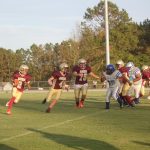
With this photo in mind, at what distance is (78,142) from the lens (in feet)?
33.7

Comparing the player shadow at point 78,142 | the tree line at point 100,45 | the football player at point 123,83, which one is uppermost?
the tree line at point 100,45

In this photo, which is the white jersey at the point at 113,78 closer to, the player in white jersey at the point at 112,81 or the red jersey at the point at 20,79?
the player in white jersey at the point at 112,81

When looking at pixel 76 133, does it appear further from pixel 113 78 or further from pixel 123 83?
pixel 123 83

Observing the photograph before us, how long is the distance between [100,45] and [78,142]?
2664 inches

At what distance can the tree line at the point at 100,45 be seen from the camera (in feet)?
251

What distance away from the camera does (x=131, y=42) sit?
3268 inches

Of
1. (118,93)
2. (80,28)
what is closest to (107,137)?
(118,93)

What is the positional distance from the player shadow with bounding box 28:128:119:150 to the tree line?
61.6 m

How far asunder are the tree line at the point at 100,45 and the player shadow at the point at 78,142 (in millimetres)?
61648

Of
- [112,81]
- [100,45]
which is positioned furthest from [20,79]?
[100,45]

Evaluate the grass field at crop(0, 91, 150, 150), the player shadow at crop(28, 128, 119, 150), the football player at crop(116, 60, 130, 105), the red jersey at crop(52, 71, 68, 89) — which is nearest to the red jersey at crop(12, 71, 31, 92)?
the red jersey at crop(52, 71, 68, 89)

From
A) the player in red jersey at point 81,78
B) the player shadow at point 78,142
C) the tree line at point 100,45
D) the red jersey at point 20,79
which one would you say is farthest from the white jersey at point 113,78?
the tree line at point 100,45

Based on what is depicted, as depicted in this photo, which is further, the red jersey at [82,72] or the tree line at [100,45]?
the tree line at [100,45]

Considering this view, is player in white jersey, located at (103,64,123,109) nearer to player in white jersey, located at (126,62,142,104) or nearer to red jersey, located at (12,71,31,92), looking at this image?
player in white jersey, located at (126,62,142,104)
